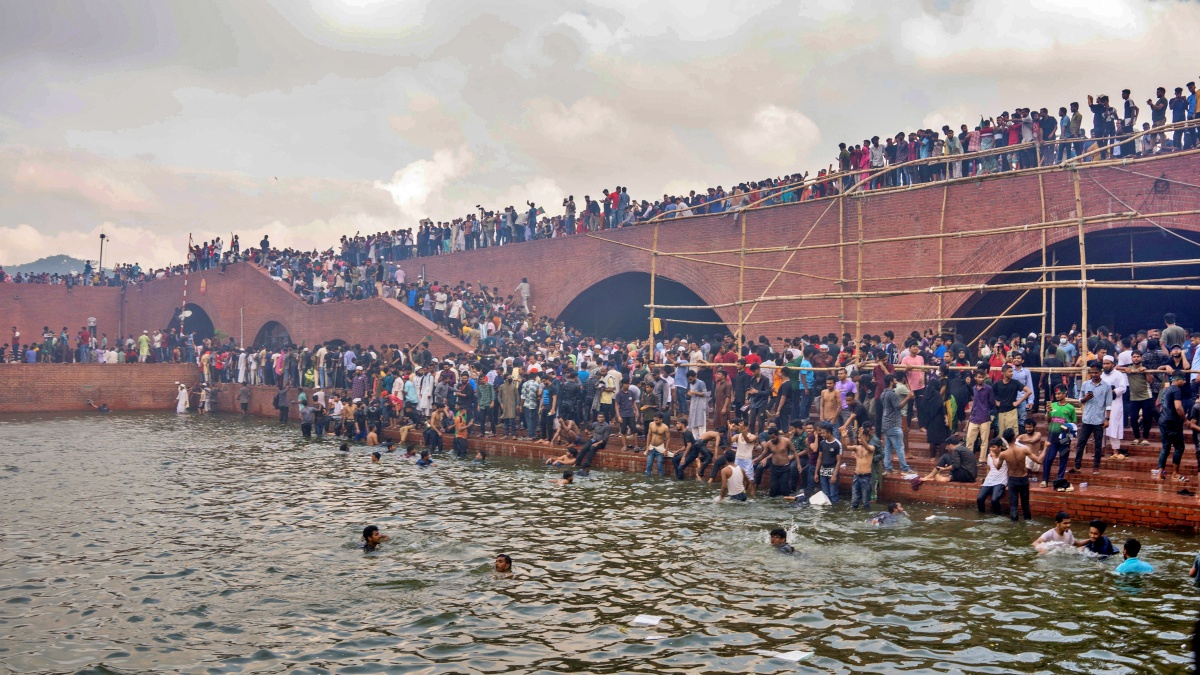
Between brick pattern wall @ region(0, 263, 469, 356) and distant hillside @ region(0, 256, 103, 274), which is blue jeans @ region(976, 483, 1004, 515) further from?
distant hillside @ region(0, 256, 103, 274)

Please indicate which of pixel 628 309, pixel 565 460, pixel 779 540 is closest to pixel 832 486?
pixel 779 540

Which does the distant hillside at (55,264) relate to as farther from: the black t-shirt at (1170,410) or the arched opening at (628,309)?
the black t-shirt at (1170,410)

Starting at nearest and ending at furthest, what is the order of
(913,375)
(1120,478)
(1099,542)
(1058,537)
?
(1099,542) → (1058,537) → (1120,478) → (913,375)

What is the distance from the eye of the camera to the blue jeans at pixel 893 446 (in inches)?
550

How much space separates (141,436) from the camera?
24422 mm

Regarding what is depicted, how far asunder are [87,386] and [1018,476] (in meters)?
30.2

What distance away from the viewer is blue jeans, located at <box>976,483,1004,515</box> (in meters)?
12.3

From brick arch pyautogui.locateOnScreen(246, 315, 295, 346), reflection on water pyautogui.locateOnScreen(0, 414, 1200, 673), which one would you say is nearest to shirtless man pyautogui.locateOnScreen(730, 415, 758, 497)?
reflection on water pyautogui.locateOnScreen(0, 414, 1200, 673)

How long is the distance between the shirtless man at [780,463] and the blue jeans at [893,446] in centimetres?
133

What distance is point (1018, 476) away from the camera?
1196cm

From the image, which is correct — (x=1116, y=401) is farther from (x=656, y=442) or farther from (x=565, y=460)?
(x=565, y=460)

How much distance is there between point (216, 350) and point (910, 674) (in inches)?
1261

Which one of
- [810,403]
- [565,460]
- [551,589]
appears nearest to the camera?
[551,589]

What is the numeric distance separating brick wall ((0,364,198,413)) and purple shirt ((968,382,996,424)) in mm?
28247
